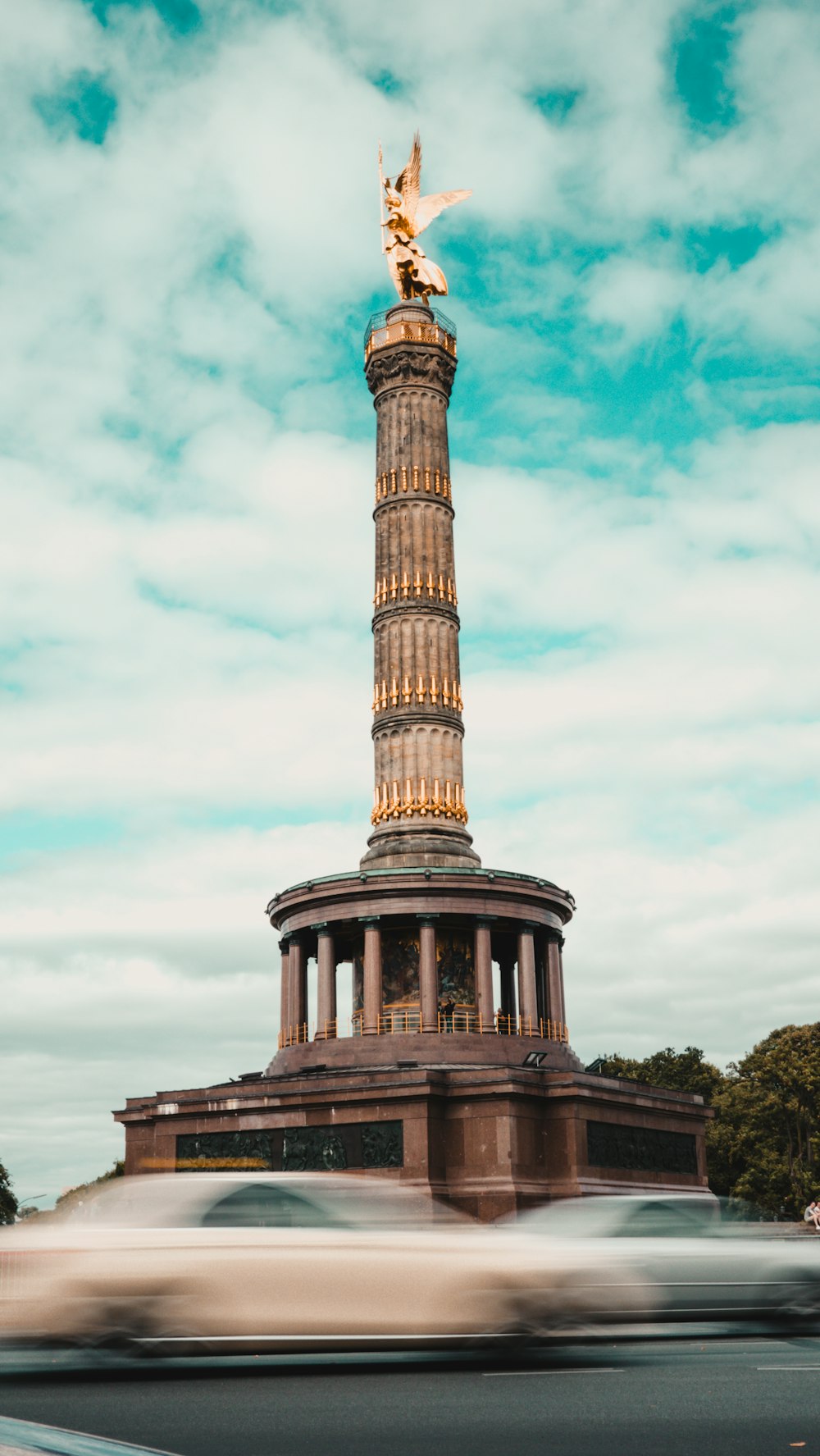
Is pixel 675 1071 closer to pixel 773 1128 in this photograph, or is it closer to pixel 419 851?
pixel 773 1128

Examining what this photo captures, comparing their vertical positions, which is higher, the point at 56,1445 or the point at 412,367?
the point at 412,367

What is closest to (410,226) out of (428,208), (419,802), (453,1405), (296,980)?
(428,208)

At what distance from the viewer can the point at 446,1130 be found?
31266mm

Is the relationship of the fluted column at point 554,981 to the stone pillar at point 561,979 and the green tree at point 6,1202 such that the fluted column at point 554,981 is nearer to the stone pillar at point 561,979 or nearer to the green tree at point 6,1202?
the stone pillar at point 561,979

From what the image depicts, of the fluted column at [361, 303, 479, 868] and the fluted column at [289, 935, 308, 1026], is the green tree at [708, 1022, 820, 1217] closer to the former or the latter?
the fluted column at [361, 303, 479, 868]

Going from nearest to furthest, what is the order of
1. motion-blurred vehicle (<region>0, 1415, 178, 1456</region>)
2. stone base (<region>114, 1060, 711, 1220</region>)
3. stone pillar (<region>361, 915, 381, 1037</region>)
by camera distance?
motion-blurred vehicle (<region>0, 1415, 178, 1456</region>) < stone base (<region>114, 1060, 711, 1220</region>) < stone pillar (<region>361, 915, 381, 1037</region>)

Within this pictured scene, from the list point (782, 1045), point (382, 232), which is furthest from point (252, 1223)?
point (782, 1045)

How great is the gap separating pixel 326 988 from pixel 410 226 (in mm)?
25755

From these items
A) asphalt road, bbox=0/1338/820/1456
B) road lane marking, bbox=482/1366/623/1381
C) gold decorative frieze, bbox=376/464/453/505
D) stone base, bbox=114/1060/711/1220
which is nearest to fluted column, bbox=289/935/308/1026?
stone base, bbox=114/1060/711/1220

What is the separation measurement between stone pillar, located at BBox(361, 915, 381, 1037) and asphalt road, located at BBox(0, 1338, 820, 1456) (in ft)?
82.8

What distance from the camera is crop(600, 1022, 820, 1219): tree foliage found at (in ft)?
189

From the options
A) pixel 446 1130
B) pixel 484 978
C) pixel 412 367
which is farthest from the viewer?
pixel 412 367

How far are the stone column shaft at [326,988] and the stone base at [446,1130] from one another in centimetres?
266

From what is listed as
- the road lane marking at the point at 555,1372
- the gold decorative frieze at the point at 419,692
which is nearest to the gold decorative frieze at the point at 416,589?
the gold decorative frieze at the point at 419,692
